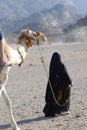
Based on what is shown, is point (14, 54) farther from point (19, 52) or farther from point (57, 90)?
point (57, 90)

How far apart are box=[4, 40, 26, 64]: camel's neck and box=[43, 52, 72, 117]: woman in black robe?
1.54 m

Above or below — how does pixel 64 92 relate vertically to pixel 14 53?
below

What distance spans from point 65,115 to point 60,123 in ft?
2.56

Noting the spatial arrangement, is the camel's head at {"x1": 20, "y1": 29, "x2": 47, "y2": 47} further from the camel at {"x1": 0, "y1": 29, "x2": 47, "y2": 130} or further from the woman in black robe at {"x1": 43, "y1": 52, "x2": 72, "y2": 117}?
the woman in black robe at {"x1": 43, "y1": 52, "x2": 72, "y2": 117}

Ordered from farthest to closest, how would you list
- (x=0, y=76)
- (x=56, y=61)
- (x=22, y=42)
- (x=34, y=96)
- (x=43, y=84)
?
(x=43, y=84)
(x=34, y=96)
(x=56, y=61)
(x=22, y=42)
(x=0, y=76)

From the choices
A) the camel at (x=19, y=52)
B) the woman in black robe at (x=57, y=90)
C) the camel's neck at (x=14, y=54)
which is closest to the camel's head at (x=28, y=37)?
the camel at (x=19, y=52)

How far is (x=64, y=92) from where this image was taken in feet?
36.9

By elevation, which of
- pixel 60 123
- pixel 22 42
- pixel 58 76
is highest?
pixel 22 42

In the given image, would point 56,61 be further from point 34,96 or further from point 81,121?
point 34,96

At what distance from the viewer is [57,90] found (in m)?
11.3

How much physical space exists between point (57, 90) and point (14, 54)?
83.1 inches

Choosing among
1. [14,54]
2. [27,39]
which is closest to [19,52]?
[14,54]

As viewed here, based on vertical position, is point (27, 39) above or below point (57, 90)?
above

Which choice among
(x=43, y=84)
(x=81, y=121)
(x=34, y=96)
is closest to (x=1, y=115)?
(x=81, y=121)
